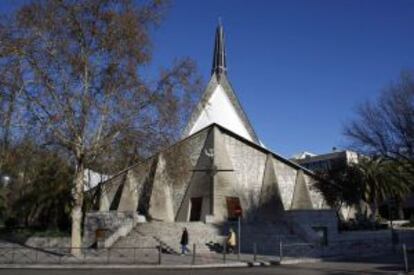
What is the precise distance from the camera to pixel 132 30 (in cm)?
2073

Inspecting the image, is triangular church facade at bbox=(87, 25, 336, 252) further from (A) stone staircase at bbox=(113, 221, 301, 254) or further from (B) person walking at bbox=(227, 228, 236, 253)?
(B) person walking at bbox=(227, 228, 236, 253)

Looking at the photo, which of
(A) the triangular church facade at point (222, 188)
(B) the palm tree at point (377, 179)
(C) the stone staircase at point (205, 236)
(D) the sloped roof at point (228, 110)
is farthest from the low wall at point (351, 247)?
(D) the sloped roof at point (228, 110)

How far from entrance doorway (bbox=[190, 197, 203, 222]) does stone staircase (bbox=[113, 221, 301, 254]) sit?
1108 cm

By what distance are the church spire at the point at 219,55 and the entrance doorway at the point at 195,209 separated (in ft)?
81.2

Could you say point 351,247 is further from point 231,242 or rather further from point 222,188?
point 222,188

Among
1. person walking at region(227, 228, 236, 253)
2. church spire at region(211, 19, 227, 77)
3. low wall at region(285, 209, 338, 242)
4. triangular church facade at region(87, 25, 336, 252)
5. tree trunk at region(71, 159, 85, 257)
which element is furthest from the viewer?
church spire at region(211, 19, 227, 77)

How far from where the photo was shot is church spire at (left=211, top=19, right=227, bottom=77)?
6438cm

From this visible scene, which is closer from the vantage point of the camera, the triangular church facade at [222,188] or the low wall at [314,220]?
the low wall at [314,220]

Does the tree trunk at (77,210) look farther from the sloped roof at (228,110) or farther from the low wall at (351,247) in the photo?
the sloped roof at (228,110)

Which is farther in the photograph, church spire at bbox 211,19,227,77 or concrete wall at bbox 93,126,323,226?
church spire at bbox 211,19,227,77

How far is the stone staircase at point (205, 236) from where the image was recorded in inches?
1001

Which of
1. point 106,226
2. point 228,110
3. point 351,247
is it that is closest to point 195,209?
point 106,226

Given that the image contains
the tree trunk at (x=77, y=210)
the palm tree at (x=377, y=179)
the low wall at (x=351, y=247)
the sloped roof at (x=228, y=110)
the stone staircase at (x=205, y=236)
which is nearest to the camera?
the tree trunk at (x=77, y=210)

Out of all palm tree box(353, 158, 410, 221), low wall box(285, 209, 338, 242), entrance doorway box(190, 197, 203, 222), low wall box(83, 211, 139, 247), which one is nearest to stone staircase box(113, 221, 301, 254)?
low wall box(83, 211, 139, 247)
